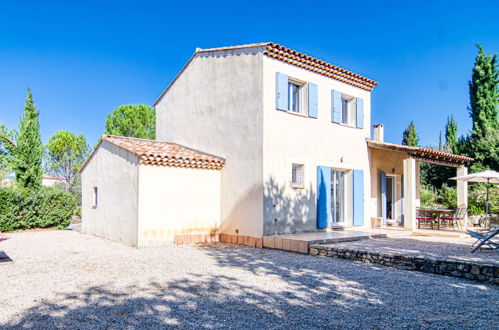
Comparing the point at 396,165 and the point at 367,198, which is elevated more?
the point at 396,165

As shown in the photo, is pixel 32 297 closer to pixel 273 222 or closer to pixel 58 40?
pixel 273 222

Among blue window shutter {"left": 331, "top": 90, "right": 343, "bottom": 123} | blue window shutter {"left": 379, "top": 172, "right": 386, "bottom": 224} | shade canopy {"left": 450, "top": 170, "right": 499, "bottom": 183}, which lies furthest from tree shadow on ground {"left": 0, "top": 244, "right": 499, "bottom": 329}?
shade canopy {"left": 450, "top": 170, "right": 499, "bottom": 183}

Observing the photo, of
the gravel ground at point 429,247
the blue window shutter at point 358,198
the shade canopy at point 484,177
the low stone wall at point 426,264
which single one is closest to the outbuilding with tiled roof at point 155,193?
the low stone wall at point 426,264

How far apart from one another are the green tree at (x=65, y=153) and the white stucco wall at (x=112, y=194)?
25.7 meters

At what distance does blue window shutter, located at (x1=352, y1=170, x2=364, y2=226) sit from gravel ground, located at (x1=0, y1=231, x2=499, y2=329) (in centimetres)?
499

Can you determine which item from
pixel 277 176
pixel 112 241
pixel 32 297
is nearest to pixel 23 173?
pixel 112 241

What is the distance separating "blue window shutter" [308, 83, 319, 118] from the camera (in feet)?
41.7

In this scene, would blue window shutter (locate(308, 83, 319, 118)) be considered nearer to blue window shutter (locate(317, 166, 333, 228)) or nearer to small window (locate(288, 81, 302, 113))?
small window (locate(288, 81, 302, 113))

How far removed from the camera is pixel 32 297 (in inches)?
227

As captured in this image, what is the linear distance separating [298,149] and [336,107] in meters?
2.63

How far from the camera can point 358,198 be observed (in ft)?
45.4

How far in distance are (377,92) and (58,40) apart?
1738cm

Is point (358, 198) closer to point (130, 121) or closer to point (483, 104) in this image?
point (483, 104)

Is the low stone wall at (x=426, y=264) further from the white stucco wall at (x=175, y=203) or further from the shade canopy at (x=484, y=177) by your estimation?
the shade canopy at (x=484, y=177)
